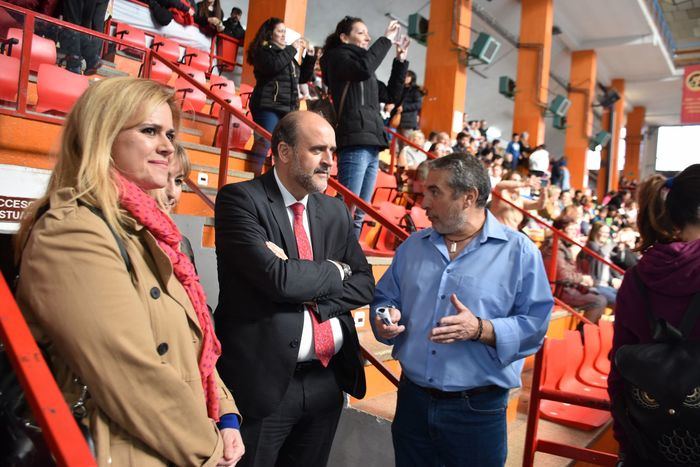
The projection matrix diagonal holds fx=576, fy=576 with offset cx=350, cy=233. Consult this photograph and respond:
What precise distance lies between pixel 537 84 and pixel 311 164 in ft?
47.5

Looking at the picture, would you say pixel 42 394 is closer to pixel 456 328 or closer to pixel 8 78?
pixel 456 328

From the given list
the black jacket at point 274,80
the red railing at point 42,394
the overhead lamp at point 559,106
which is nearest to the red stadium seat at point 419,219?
the black jacket at point 274,80

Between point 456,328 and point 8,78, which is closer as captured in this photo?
point 456,328

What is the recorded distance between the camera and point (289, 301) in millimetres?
1802

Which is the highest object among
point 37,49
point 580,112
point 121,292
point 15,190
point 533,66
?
point 533,66

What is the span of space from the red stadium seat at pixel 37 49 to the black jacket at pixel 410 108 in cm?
621

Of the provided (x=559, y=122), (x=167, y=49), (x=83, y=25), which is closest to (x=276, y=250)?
(x=83, y=25)

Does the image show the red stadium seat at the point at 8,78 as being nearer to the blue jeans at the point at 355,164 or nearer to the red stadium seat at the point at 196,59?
the blue jeans at the point at 355,164

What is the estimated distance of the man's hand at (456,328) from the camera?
181 cm

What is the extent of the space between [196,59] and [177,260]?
809 cm

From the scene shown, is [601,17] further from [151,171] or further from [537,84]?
[151,171]

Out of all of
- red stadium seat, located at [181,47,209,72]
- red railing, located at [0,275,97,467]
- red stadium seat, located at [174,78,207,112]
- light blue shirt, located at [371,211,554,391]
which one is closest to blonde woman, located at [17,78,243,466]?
red railing, located at [0,275,97,467]

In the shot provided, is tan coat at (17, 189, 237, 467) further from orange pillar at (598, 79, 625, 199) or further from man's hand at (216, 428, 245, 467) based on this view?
orange pillar at (598, 79, 625, 199)

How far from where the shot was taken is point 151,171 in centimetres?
138
